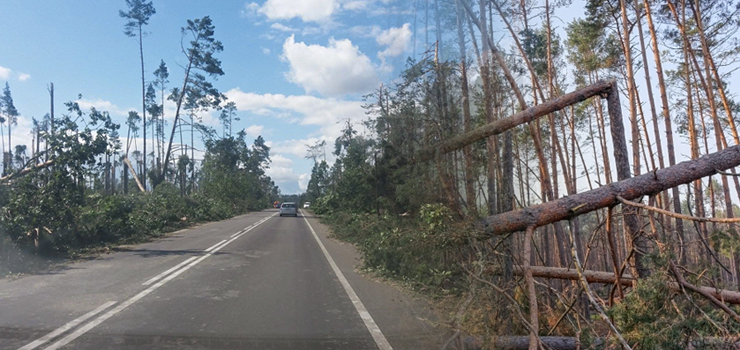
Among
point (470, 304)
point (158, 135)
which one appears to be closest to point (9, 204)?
point (470, 304)

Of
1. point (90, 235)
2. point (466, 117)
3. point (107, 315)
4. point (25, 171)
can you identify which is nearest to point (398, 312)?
point (466, 117)

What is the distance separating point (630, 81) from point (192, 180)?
69653 millimetres

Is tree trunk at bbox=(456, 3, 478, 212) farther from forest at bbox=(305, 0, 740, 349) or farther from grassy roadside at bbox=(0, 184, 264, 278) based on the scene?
grassy roadside at bbox=(0, 184, 264, 278)

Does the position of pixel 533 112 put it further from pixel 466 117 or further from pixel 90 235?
pixel 90 235

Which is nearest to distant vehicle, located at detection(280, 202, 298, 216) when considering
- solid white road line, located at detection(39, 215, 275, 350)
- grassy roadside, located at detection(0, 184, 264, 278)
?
grassy roadside, located at detection(0, 184, 264, 278)

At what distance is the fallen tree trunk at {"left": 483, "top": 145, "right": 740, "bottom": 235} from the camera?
4945 mm

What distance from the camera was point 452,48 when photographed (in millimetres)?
9492

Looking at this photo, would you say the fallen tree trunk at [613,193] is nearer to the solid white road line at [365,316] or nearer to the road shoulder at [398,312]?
the road shoulder at [398,312]

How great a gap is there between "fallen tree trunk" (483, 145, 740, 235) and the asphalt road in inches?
62.3

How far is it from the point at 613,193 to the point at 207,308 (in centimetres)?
572

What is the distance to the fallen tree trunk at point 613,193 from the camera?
4.95 m

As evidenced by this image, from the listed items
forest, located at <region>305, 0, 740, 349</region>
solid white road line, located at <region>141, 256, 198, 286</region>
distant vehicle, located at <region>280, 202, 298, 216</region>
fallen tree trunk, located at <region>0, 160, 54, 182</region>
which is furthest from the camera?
distant vehicle, located at <region>280, 202, 298, 216</region>

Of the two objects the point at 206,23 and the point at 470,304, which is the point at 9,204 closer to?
the point at 470,304

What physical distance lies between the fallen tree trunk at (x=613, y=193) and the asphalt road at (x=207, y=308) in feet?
5.19
